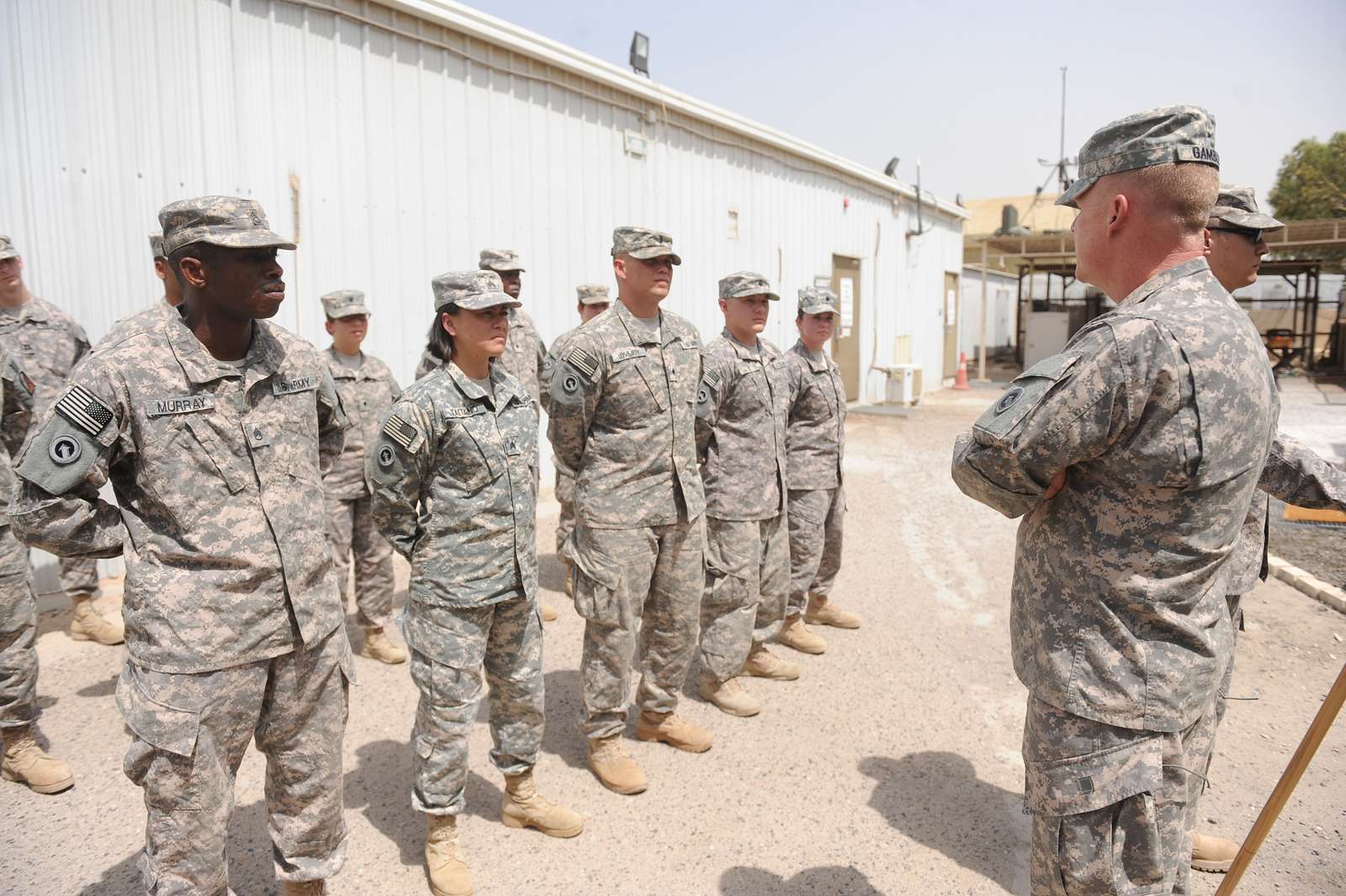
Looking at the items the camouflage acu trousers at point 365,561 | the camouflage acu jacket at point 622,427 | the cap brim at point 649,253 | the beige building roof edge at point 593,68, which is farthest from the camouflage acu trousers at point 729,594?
the beige building roof edge at point 593,68

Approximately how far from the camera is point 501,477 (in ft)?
9.81

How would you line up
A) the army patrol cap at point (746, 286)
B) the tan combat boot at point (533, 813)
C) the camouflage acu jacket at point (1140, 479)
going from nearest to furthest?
the camouflage acu jacket at point (1140, 479)
the tan combat boot at point (533, 813)
the army patrol cap at point (746, 286)

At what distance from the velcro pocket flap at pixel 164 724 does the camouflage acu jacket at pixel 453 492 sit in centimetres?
86

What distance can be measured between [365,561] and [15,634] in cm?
180

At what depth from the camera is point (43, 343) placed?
189 inches

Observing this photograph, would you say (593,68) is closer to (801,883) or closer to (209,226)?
(209,226)

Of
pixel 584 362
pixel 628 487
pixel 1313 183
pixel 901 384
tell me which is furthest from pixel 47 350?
pixel 1313 183

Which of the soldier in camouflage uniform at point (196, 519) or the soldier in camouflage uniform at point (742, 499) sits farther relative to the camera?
the soldier in camouflage uniform at point (742, 499)

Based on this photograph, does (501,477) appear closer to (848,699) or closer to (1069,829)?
(1069,829)

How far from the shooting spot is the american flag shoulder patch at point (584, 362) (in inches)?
141

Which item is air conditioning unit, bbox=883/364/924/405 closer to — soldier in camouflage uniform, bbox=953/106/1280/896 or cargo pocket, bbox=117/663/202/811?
soldier in camouflage uniform, bbox=953/106/1280/896

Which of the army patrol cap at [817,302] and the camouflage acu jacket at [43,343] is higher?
the army patrol cap at [817,302]

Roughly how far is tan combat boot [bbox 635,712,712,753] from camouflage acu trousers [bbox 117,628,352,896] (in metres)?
1.66

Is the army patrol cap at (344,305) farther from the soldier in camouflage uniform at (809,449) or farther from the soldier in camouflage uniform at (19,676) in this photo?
the soldier in camouflage uniform at (809,449)
